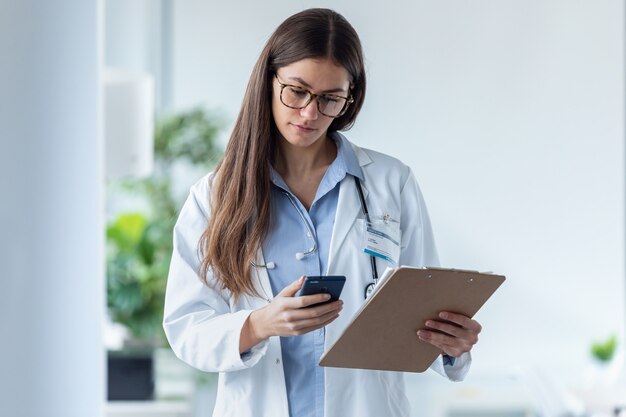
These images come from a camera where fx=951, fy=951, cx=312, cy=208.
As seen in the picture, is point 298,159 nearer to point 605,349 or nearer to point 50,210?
point 50,210

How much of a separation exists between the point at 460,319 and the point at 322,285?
0.95 feet

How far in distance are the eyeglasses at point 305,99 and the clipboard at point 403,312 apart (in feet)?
1.15

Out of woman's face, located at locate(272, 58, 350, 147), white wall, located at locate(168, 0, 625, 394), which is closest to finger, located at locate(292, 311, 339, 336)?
woman's face, located at locate(272, 58, 350, 147)

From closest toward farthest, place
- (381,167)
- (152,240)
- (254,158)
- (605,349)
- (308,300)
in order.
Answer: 1. (308,300)
2. (254,158)
3. (381,167)
4. (152,240)
5. (605,349)

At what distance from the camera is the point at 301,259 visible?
173 cm

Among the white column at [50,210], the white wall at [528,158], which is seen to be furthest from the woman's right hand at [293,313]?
the white wall at [528,158]

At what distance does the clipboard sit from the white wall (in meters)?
4.02

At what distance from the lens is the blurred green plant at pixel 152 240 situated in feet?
17.9

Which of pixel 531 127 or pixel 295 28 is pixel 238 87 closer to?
pixel 531 127

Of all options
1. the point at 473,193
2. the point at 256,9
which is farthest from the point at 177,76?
the point at 256,9

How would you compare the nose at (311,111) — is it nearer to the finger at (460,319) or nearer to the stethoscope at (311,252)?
the stethoscope at (311,252)

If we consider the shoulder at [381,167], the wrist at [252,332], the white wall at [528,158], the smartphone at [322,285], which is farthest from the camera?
the white wall at [528,158]

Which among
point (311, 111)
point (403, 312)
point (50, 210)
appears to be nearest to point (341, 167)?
point (311, 111)

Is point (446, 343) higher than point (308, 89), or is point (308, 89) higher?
point (308, 89)
